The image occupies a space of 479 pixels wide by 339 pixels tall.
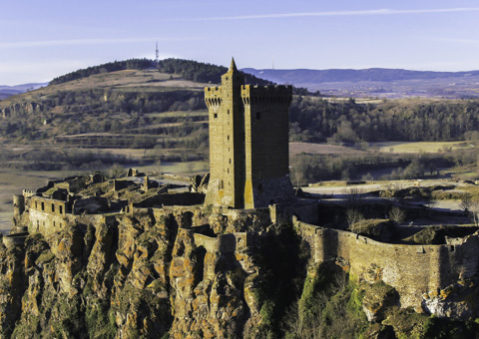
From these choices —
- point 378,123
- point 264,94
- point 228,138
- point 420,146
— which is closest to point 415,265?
point 264,94

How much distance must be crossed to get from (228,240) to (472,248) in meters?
15.6

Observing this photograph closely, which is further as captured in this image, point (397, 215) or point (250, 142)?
point (397, 215)

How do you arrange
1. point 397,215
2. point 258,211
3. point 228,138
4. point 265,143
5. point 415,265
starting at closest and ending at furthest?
point 415,265 < point 258,211 < point 265,143 < point 228,138 < point 397,215

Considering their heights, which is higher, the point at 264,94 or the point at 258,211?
the point at 264,94

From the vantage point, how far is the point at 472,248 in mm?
43969

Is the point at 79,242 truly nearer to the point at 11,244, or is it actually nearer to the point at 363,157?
the point at 11,244

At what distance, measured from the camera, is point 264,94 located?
172 feet

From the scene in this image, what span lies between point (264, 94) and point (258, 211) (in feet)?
27.9

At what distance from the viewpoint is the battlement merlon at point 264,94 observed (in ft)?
170

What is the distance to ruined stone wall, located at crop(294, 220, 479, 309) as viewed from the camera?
141 feet

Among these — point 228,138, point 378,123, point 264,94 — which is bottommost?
point 378,123

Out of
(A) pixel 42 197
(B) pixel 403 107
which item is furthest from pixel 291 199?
(B) pixel 403 107

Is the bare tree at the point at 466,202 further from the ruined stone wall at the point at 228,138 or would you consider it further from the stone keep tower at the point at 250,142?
the ruined stone wall at the point at 228,138

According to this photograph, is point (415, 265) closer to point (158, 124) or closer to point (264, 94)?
point (264, 94)
